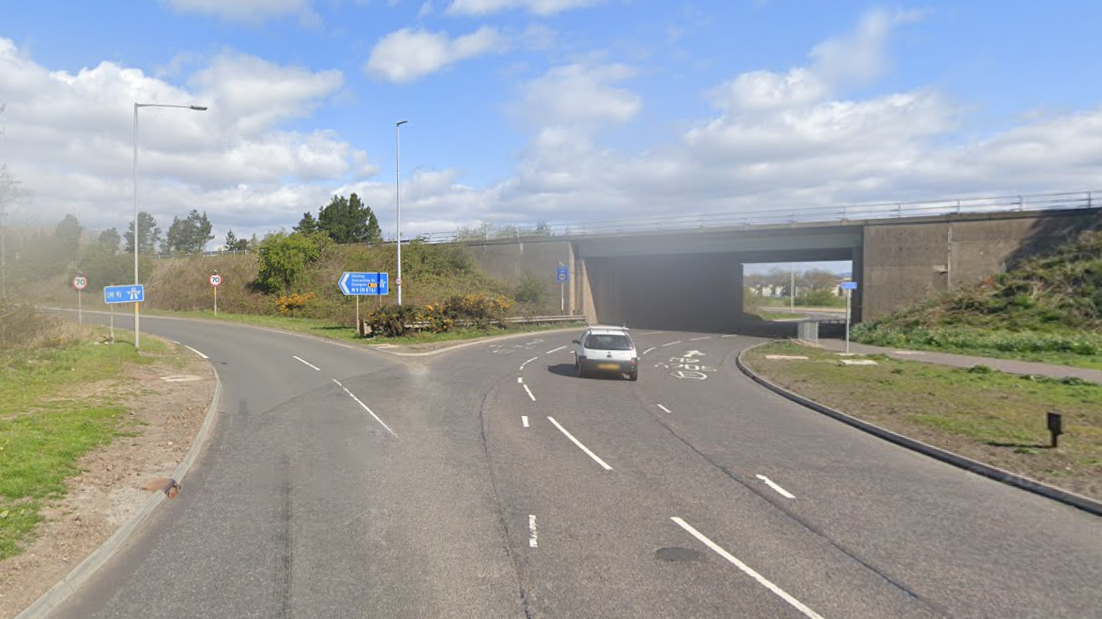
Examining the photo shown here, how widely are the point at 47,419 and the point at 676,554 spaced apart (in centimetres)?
1112

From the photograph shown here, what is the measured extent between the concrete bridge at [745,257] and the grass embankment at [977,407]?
15.1 m

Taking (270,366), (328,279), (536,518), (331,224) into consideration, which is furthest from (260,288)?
(536,518)

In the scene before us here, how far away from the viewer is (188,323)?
44000 mm

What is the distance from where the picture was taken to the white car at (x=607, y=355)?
2008 centimetres

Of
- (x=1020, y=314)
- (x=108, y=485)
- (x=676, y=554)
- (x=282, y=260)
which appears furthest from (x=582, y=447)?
(x=282, y=260)

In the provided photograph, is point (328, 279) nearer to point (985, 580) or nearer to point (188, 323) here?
point (188, 323)

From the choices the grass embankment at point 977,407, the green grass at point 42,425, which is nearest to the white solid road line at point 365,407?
the green grass at point 42,425

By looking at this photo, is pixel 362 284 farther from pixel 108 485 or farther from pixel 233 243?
pixel 233 243

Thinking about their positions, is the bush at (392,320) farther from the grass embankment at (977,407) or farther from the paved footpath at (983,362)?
the paved footpath at (983,362)

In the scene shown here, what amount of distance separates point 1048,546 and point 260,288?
5707 centimetres

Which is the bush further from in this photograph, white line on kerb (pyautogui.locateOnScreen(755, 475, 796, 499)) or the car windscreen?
white line on kerb (pyautogui.locateOnScreen(755, 475, 796, 499))

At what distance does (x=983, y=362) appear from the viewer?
2414 cm

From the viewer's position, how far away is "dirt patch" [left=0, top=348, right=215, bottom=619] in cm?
579

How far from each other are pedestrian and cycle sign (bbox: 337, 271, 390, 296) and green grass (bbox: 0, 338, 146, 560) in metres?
14.4
